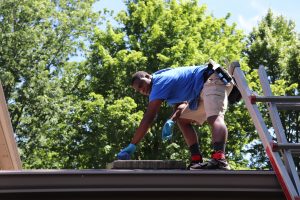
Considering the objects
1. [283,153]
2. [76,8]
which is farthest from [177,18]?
[283,153]

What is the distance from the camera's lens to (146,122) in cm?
438

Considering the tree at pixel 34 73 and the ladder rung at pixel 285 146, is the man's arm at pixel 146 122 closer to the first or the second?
the ladder rung at pixel 285 146

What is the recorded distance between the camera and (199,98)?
4.89 meters

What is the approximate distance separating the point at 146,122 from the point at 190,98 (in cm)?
66

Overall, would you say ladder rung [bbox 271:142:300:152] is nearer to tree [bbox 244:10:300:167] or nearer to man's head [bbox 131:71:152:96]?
man's head [bbox 131:71:152:96]

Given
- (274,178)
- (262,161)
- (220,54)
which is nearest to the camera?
(274,178)

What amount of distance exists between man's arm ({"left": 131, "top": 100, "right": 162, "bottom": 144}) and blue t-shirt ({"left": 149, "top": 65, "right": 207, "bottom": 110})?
14 cm

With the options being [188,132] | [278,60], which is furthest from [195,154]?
[278,60]

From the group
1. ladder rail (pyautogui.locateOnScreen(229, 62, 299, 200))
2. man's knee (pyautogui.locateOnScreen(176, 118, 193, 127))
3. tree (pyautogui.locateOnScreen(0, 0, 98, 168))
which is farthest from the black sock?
tree (pyautogui.locateOnScreen(0, 0, 98, 168))

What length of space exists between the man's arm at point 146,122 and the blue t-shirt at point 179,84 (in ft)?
0.46

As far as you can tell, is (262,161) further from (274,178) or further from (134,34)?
(274,178)

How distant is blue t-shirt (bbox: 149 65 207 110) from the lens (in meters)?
4.70

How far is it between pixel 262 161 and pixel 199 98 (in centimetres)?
1788

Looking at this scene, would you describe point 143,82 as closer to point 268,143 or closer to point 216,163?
point 216,163
